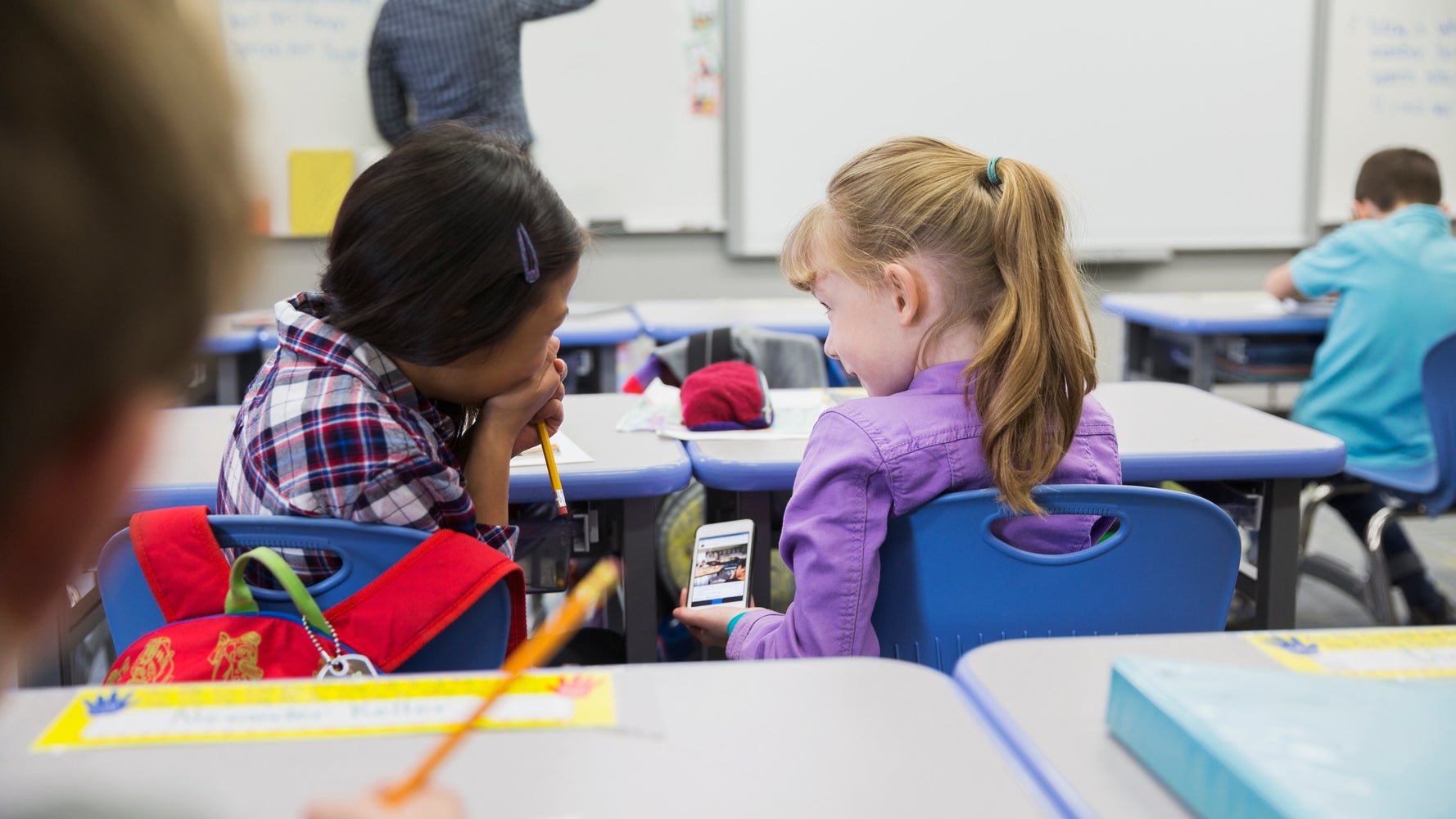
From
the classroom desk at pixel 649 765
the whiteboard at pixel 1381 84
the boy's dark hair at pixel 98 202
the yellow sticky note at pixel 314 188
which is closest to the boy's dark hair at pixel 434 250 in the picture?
the classroom desk at pixel 649 765

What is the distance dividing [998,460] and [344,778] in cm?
77

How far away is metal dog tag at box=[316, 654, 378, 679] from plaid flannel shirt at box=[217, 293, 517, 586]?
0.16 m

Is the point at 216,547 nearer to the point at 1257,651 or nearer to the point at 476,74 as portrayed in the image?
the point at 1257,651

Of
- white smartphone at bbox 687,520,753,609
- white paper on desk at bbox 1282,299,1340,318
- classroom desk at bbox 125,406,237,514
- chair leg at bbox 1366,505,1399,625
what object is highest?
white paper on desk at bbox 1282,299,1340,318

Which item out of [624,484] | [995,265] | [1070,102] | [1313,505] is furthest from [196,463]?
[1070,102]

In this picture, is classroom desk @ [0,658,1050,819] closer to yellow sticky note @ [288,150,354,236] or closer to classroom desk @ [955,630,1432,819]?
classroom desk @ [955,630,1432,819]

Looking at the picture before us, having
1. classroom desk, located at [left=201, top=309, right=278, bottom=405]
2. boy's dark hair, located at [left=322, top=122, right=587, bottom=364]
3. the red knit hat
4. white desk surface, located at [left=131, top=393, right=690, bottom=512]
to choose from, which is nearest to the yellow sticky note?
classroom desk, located at [left=201, top=309, right=278, bottom=405]

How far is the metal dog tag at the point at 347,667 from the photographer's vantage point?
3.25 feet

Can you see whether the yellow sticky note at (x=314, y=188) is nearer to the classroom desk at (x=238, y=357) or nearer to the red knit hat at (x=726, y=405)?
the classroom desk at (x=238, y=357)

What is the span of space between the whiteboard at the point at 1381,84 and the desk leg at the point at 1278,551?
148 inches

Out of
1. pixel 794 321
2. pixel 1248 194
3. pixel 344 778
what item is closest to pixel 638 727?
pixel 344 778

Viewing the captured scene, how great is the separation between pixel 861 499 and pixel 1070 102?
4.11 metres

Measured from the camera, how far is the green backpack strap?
36.6 inches

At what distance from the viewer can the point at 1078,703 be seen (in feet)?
2.15
